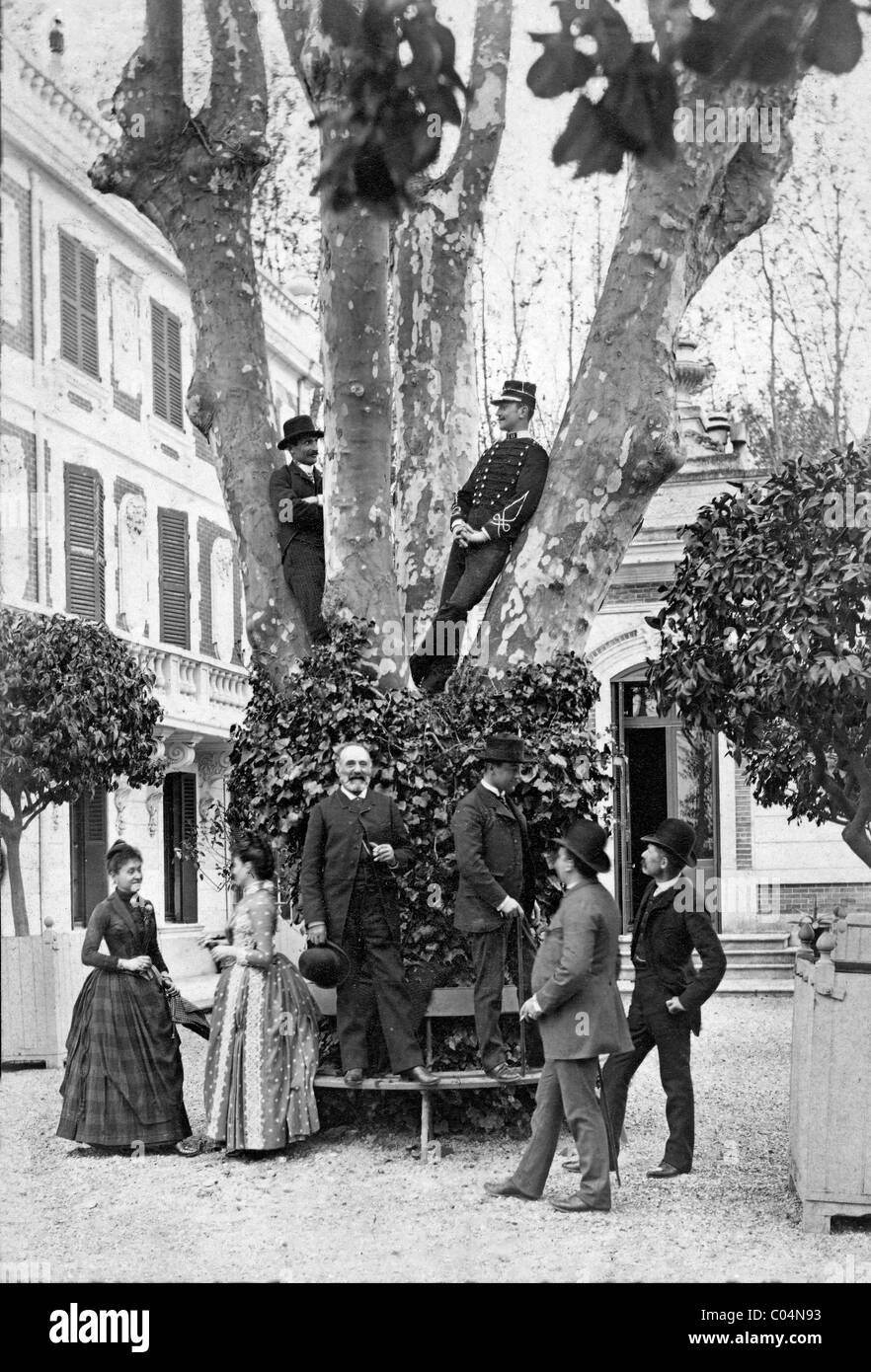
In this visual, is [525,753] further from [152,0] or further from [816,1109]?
[152,0]

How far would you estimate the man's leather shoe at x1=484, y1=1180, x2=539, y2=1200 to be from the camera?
6.13 m

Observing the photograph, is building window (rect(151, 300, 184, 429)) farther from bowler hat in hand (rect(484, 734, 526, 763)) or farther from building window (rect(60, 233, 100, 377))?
bowler hat in hand (rect(484, 734, 526, 763))

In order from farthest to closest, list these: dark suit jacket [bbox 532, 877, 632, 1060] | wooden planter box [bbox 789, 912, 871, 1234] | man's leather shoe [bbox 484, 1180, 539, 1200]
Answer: man's leather shoe [bbox 484, 1180, 539, 1200], dark suit jacket [bbox 532, 877, 632, 1060], wooden planter box [bbox 789, 912, 871, 1234]

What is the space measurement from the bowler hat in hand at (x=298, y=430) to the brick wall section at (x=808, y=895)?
7.88 m

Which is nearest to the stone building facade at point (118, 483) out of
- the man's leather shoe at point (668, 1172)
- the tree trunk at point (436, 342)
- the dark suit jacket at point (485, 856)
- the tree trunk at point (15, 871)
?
the tree trunk at point (15, 871)

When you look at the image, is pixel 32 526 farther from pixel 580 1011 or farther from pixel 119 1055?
pixel 580 1011

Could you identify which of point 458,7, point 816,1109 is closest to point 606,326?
point 458,7

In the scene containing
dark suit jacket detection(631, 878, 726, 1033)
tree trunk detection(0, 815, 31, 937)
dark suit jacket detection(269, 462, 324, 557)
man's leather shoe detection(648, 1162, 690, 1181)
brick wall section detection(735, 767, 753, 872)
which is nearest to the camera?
dark suit jacket detection(631, 878, 726, 1033)

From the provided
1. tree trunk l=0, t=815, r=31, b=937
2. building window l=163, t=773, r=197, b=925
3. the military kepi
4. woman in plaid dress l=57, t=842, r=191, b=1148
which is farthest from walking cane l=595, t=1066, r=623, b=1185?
building window l=163, t=773, r=197, b=925

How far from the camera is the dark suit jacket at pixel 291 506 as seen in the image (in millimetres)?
7934

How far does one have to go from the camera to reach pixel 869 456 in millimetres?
8094

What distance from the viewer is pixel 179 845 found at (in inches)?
643

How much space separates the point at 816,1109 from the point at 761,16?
4381mm

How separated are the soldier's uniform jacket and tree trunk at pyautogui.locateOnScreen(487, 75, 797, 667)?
0.32ft
